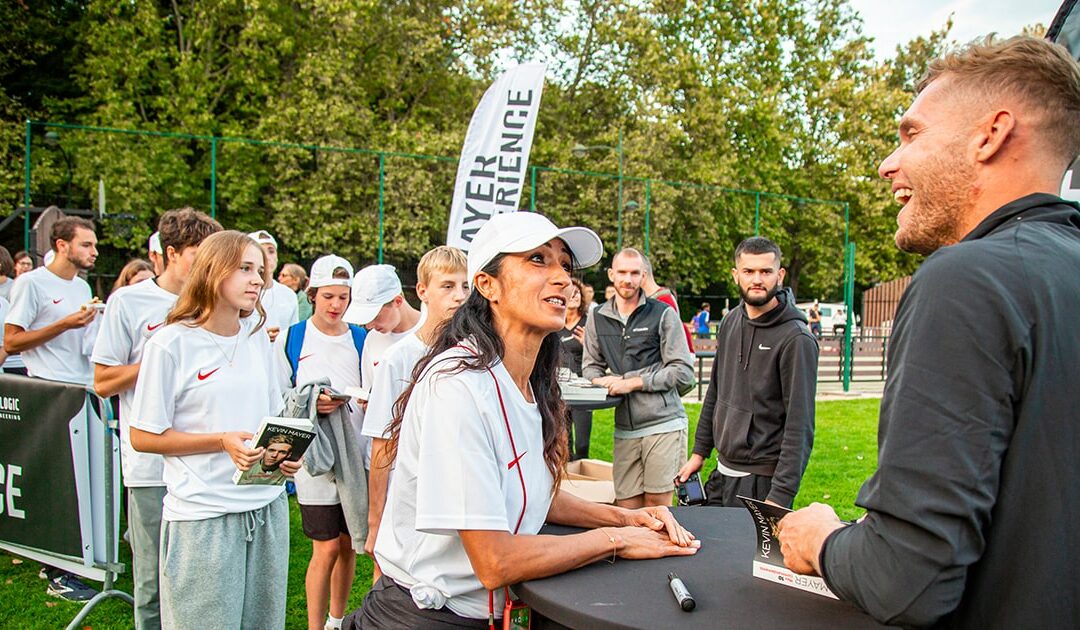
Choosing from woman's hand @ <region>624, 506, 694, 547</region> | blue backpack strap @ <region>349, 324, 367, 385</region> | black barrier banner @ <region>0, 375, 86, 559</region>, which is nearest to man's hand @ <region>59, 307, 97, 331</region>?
black barrier banner @ <region>0, 375, 86, 559</region>

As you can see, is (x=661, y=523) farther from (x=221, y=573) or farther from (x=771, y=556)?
(x=221, y=573)

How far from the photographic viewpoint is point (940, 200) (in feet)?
4.67

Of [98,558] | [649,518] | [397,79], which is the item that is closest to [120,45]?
[397,79]

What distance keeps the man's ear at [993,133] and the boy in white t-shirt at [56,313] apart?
5351mm

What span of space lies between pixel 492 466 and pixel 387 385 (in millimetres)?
1717

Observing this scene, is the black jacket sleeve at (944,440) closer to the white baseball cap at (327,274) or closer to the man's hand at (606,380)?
the white baseball cap at (327,274)

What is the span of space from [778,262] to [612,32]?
79.0 ft

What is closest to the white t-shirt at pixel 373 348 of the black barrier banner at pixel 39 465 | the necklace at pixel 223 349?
the necklace at pixel 223 349

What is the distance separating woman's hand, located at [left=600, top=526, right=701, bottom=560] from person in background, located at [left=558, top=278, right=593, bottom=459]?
4.86 meters

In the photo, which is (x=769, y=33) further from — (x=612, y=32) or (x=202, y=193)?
(x=202, y=193)

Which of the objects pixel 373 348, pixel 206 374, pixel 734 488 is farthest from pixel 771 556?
pixel 373 348

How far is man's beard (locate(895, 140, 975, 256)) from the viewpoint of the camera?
140 cm

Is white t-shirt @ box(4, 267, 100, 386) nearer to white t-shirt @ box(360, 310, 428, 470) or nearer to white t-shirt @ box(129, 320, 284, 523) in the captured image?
white t-shirt @ box(360, 310, 428, 470)

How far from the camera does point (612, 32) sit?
2636cm
